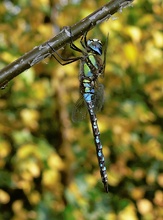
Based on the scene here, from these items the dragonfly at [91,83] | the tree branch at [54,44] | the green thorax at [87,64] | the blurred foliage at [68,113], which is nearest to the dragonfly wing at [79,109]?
the dragonfly at [91,83]

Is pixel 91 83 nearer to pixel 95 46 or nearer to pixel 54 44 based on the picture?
pixel 95 46

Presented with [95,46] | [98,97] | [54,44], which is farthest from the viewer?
[98,97]

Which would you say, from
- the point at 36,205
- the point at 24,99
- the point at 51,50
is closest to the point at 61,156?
the point at 36,205

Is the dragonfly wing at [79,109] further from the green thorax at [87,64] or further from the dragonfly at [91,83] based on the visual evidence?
the green thorax at [87,64]

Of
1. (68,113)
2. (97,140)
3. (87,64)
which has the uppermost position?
(68,113)

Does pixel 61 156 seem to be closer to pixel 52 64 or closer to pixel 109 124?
pixel 109 124

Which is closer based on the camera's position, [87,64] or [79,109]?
[87,64]

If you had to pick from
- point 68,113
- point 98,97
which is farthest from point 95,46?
point 68,113

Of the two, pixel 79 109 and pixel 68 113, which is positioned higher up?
pixel 68 113
